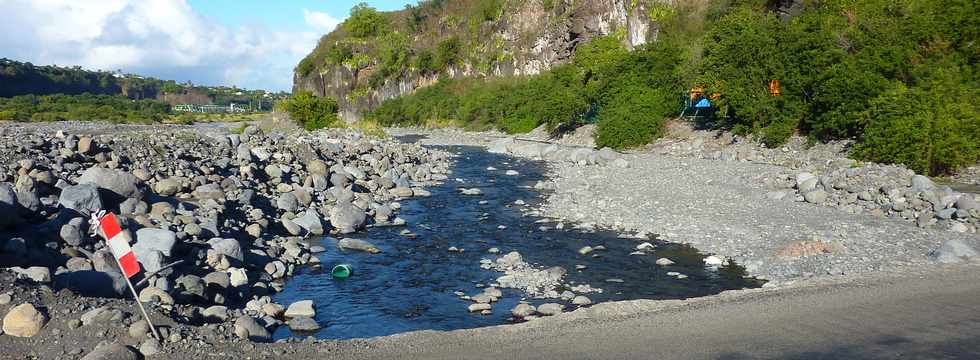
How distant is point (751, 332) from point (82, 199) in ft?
42.3

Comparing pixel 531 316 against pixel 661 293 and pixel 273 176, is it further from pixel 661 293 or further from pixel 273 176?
pixel 273 176

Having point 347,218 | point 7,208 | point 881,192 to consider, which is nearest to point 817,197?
point 881,192

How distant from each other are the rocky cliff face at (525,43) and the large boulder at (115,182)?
49.6 m

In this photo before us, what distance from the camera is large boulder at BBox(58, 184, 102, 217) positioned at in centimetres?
1320

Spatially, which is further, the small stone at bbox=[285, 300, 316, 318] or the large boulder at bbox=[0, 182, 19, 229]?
the large boulder at bbox=[0, 182, 19, 229]

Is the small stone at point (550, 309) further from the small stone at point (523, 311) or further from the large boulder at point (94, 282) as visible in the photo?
the large boulder at point (94, 282)

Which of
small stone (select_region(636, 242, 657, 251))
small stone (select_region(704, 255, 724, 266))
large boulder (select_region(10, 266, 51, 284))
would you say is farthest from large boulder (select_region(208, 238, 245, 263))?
small stone (select_region(704, 255, 724, 266))

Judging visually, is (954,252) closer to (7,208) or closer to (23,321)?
(23,321)

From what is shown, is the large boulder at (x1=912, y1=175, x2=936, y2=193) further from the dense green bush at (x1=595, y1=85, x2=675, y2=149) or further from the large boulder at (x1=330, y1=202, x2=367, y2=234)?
the dense green bush at (x1=595, y1=85, x2=675, y2=149)

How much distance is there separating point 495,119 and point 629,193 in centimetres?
4328

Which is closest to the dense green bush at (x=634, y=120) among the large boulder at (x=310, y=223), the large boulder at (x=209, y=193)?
the large boulder at (x=310, y=223)

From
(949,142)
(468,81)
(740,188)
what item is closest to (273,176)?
(740,188)

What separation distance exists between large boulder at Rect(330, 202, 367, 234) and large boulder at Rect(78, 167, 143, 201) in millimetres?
4694

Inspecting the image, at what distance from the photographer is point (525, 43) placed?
79812mm
